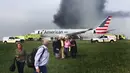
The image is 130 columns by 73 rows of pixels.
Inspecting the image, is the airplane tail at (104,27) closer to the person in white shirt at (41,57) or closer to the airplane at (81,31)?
the airplane at (81,31)

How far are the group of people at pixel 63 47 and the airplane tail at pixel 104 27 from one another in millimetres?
75440

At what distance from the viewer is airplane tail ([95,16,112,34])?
10506 cm

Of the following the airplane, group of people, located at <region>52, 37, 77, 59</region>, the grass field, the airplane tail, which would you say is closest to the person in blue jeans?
the grass field

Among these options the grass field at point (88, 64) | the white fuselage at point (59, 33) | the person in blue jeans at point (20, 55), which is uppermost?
the white fuselage at point (59, 33)

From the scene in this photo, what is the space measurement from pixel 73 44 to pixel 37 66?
18224mm

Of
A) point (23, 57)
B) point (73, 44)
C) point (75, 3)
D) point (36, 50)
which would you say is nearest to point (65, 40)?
point (73, 44)

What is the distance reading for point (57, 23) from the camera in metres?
113

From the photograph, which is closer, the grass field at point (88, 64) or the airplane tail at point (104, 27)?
the grass field at point (88, 64)

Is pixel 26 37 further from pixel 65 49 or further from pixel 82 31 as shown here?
pixel 65 49

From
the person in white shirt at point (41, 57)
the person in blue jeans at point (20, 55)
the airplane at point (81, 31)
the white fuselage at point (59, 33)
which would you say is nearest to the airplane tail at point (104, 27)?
the airplane at point (81, 31)

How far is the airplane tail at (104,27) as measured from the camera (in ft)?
345

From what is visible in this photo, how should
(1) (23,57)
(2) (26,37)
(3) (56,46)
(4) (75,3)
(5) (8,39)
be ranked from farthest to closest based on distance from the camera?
(4) (75,3) → (2) (26,37) → (5) (8,39) → (3) (56,46) → (1) (23,57)

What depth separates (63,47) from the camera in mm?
29078

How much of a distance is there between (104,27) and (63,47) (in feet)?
257
